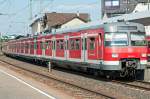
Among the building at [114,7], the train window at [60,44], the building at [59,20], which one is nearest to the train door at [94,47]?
the train window at [60,44]

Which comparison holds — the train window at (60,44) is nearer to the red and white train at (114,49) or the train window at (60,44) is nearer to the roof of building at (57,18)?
the red and white train at (114,49)

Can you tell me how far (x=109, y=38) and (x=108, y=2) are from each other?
251ft

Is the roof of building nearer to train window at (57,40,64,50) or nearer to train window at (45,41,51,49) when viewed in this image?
train window at (45,41,51,49)

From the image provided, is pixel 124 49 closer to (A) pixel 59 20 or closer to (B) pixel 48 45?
(B) pixel 48 45

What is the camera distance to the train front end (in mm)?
22891

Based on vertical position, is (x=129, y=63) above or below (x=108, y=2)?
below

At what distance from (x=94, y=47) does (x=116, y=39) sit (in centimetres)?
189

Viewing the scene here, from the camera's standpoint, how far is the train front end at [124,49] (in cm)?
2289

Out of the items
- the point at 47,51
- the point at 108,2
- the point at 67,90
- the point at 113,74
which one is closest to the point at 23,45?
the point at 47,51

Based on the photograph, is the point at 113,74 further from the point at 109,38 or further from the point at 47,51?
the point at 47,51

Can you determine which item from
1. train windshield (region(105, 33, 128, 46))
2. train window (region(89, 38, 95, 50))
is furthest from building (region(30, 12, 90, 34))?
train windshield (region(105, 33, 128, 46))

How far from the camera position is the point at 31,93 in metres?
18.1

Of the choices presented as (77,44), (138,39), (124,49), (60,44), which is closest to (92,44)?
(124,49)

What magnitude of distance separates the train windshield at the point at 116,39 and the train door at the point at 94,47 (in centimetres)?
71
